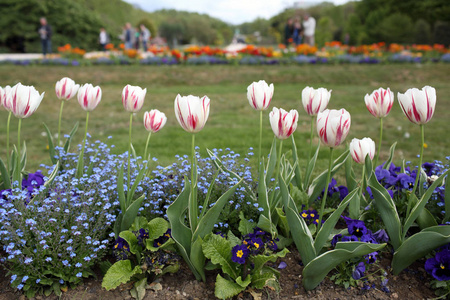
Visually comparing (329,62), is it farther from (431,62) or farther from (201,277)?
(201,277)

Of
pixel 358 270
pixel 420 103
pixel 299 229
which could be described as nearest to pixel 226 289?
pixel 299 229

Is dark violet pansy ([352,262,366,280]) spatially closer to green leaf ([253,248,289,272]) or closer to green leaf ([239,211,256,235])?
green leaf ([253,248,289,272])

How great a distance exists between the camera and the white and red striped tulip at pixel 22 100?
85.0 inches

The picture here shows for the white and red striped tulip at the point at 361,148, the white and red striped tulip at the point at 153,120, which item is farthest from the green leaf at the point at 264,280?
the white and red striped tulip at the point at 153,120

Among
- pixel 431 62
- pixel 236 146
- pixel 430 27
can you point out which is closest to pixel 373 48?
pixel 431 62

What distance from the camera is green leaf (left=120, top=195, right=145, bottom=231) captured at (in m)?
2.11

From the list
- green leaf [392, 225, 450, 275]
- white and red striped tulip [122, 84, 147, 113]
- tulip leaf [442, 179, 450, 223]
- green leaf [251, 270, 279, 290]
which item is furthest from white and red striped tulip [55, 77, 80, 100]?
tulip leaf [442, 179, 450, 223]

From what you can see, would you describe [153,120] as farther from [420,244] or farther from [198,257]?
[420,244]

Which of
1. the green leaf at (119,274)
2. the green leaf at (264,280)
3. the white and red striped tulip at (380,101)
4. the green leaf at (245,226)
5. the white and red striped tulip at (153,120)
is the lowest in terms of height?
the green leaf at (264,280)

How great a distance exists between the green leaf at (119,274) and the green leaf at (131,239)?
0.07m

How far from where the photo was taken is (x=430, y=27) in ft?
75.4

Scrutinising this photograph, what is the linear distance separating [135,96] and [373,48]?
1286cm

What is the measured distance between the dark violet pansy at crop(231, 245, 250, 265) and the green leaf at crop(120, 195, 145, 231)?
1.72ft

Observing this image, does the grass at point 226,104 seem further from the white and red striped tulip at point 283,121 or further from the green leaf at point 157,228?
the white and red striped tulip at point 283,121
